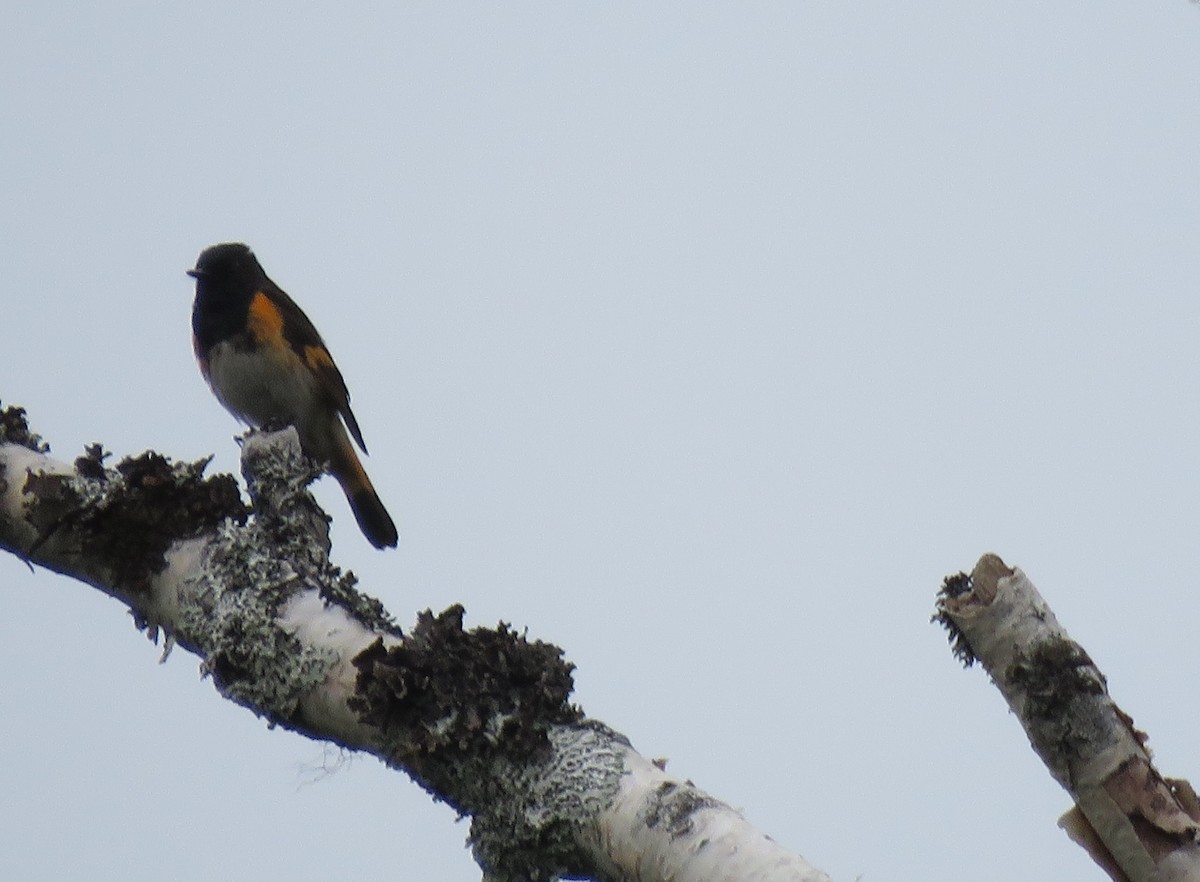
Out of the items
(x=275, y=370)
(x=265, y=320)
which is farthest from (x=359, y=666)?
(x=265, y=320)

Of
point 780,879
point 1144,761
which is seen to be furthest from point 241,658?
point 1144,761

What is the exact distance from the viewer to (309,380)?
6250 millimetres

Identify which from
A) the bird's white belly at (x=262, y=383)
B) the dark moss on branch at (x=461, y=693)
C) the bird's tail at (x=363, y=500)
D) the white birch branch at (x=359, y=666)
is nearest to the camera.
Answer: the white birch branch at (x=359, y=666)

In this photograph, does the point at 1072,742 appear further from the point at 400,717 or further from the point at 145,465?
the point at 145,465

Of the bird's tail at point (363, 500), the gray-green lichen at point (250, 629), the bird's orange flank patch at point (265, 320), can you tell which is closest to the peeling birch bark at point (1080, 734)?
the gray-green lichen at point (250, 629)

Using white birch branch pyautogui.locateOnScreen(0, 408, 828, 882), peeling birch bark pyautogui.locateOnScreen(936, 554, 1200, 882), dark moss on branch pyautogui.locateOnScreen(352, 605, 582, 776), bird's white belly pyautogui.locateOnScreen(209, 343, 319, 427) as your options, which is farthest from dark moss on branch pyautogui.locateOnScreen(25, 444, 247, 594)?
bird's white belly pyautogui.locateOnScreen(209, 343, 319, 427)

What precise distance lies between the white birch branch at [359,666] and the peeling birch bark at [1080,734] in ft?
1.33

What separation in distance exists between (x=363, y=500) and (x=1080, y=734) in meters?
4.86

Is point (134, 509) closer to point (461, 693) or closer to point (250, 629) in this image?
point (250, 629)

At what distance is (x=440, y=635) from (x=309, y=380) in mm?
4223

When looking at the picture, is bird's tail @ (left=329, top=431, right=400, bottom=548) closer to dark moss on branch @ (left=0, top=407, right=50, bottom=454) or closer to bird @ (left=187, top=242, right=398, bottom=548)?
bird @ (left=187, top=242, right=398, bottom=548)

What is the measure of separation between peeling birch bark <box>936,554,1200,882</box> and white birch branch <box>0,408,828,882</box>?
1.33 feet

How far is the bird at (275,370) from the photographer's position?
6168mm

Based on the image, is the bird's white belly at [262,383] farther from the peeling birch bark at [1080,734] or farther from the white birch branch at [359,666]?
the peeling birch bark at [1080,734]
